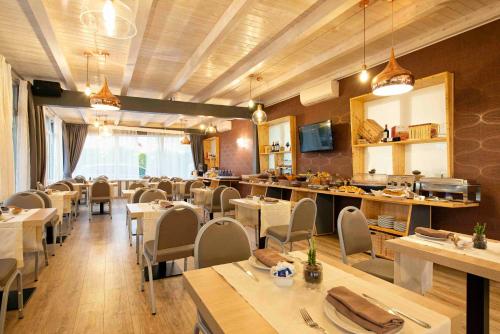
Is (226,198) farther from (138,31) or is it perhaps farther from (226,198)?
(138,31)

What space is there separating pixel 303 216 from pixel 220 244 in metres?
1.63

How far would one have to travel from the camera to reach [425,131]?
11.9 ft

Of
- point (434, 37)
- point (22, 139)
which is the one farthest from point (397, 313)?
point (22, 139)

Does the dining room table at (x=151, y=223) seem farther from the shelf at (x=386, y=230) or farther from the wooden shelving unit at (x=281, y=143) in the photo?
the wooden shelving unit at (x=281, y=143)

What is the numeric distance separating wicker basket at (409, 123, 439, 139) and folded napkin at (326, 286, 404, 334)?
10.7 ft

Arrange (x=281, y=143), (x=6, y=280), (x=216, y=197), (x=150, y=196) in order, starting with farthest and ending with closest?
(x=281, y=143) → (x=216, y=197) → (x=150, y=196) → (x=6, y=280)

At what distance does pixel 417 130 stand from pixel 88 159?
1058 centimetres

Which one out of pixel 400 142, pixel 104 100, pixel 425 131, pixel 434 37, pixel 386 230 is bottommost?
pixel 386 230

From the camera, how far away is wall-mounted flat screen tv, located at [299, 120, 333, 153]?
5.21 meters

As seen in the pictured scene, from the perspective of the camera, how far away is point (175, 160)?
11961 mm

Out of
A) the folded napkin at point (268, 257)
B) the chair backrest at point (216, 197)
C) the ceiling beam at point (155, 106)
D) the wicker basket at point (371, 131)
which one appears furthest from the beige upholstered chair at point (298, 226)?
the ceiling beam at point (155, 106)

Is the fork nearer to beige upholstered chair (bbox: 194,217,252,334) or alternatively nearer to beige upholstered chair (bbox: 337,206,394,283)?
beige upholstered chair (bbox: 194,217,252,334)

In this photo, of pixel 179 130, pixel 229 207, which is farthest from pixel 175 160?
pixel 229 207

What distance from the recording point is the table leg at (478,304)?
64.6 inches
